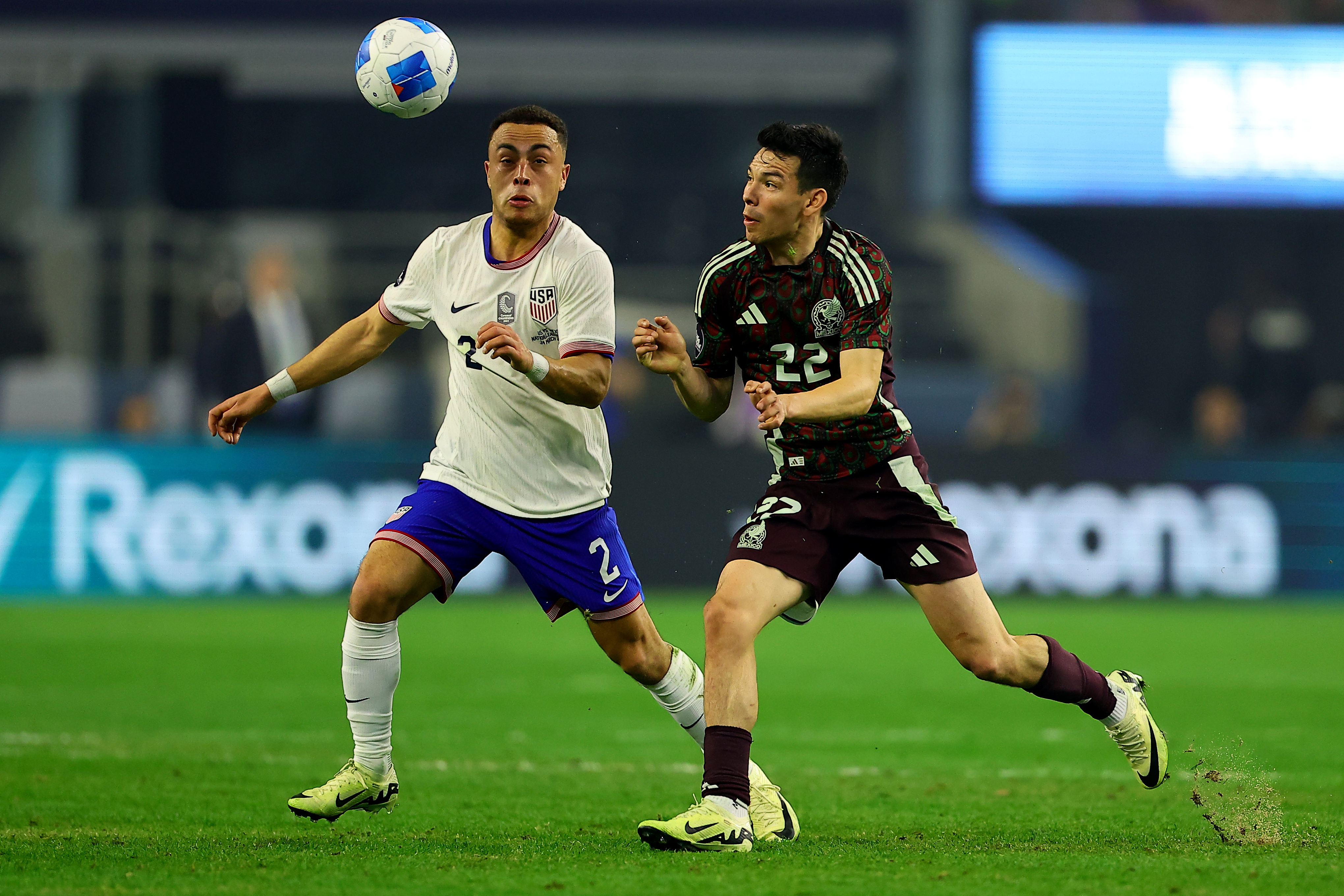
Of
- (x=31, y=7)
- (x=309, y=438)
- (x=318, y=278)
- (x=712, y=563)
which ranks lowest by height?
(x=712, y=563)

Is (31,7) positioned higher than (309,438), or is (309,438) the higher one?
(31,7)

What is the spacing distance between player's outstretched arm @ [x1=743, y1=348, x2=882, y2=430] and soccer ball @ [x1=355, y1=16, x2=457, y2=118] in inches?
68.6

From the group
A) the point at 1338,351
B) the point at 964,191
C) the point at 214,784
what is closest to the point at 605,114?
the point at 964,191

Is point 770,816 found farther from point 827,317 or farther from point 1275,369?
point 1275,369

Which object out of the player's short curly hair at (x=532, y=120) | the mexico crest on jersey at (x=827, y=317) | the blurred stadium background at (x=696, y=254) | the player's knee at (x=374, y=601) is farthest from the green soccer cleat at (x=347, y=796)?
the blurred stadium background at (x=696, y=254)

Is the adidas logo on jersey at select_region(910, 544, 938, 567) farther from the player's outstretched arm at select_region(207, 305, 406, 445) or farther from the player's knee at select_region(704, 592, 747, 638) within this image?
the player's outstretched arm at select_region(207, 305, 406, 445)

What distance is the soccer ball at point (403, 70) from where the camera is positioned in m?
6.35

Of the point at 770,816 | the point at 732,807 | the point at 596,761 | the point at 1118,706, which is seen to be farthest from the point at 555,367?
the point at 596,761

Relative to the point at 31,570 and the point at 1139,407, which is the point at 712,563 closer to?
the point at 31,570

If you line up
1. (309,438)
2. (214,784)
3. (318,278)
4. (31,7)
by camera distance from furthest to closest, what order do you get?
1. (31,7)
2. (318,278)
3. (309,438)
4. (214,784)

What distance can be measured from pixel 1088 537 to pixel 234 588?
26.0 ft

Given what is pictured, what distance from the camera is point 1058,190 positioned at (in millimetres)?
24484

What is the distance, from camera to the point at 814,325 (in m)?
5.98

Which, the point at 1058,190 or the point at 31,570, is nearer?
the point at 31,570
